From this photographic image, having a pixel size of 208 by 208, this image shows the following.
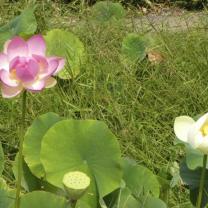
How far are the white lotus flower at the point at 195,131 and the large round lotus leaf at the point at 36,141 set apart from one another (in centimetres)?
40

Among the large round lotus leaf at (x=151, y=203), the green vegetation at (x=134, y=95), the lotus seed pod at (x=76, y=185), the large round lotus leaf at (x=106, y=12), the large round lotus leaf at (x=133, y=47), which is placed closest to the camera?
the lotus seed pod at (x=76, y=185)

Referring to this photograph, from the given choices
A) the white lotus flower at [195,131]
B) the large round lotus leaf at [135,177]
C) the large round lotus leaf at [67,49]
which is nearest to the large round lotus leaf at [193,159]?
the large round lotus leaf at [135,177]

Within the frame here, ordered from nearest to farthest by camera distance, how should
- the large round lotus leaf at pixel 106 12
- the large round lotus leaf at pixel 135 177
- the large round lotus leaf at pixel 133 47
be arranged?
the large round lotus leaf at pixel 135 177 < the large round lotus leaf at pixel 133 47 < the large round lotus leaf at pixel 106 12

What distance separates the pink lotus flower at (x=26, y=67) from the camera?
1138 mm

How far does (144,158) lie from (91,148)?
0.70 m

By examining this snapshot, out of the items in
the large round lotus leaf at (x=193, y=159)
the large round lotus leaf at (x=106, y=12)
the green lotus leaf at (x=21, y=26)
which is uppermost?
the large round lotus leaf at (x=193, y=159)

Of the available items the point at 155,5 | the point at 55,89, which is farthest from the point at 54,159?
the point at 155,5

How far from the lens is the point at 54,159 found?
1.43m

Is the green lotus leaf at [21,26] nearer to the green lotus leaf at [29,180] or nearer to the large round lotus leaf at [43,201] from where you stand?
the green lotus leaf at [29,180]

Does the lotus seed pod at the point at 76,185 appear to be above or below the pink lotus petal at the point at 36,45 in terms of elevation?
below

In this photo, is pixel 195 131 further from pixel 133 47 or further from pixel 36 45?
pixel 133 47

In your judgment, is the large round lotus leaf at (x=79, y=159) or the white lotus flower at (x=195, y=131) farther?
the large round lotus leaf at (x=79, y=159)

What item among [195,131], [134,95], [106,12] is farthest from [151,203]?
[106,12]

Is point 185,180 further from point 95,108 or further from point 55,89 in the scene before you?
point 55,89
